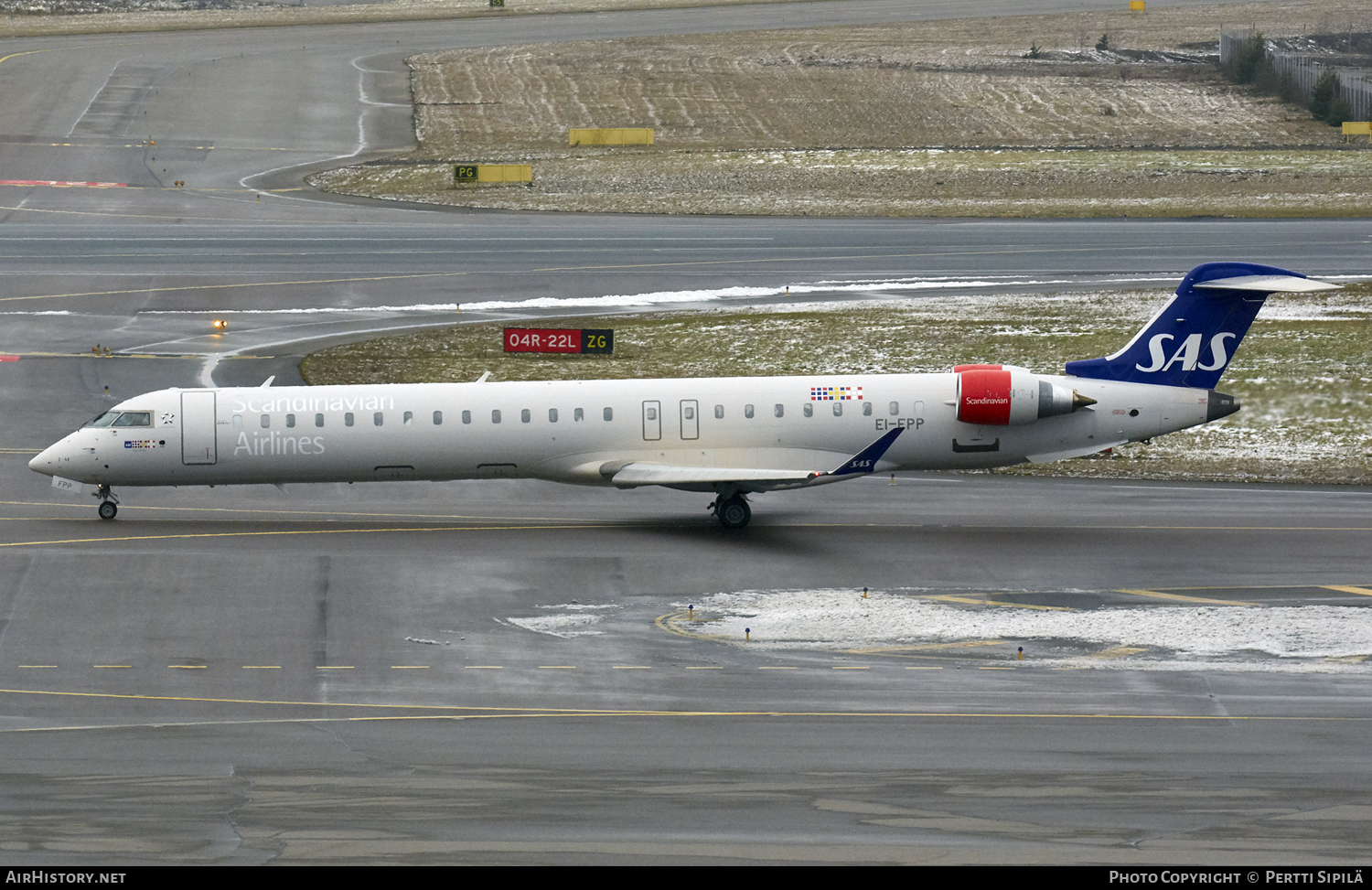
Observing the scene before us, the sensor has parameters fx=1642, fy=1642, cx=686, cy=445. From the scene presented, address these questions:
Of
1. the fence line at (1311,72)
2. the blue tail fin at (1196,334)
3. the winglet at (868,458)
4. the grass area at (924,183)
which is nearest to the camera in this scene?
the winglet at (868,458)

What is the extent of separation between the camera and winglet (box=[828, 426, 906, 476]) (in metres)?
36.2

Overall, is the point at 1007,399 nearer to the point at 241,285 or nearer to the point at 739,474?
the point at 739,474

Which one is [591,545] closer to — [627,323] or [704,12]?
[627,323]

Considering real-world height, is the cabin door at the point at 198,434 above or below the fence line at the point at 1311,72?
below

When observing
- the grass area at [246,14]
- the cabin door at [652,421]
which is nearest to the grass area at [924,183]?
the cabin door at [652,421]

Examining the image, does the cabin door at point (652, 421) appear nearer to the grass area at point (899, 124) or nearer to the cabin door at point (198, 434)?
the cabin door at point (198, 434)

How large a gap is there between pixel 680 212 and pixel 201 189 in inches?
981

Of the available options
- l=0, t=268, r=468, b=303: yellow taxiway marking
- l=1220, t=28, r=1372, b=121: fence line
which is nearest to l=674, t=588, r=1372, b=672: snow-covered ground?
l=0, t=268, r=468, b=303: yellow taxiway marking

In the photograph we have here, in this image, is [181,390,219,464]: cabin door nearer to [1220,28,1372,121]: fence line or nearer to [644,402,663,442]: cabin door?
[644,402,663,442]: cabin door

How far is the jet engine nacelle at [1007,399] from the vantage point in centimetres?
3741

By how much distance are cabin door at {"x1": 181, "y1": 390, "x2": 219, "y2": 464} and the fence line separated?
82.7m

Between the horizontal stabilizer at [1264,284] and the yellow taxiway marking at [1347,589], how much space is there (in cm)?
714

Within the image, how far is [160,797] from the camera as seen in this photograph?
2283cm

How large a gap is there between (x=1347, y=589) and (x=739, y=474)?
12991 millimetres
